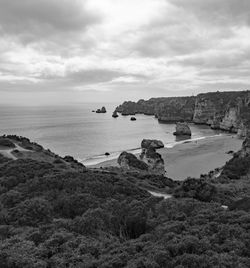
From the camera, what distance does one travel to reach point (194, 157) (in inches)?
2635

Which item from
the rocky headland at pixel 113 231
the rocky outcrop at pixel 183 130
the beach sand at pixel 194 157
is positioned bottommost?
the beach sand at pixel 194 157

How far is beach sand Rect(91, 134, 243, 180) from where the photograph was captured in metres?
54.9

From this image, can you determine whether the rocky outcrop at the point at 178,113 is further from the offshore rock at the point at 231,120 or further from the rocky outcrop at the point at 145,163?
the rocky outcrop at the point at 145,163

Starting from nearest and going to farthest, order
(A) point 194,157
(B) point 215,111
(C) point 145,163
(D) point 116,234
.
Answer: (D) point 116,234, (C) point 145,163, (A) point 194,157, (B) point 215,111

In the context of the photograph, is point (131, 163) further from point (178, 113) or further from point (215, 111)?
point (178, 113)

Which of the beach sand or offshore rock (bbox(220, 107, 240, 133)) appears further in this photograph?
offshore rock (bbox(220, 107, 240, 133))

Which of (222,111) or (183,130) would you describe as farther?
(222,111)

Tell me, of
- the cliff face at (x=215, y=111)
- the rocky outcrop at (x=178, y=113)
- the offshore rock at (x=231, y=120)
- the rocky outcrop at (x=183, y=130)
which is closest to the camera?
the rocky outcrop at (x=183, y=130)

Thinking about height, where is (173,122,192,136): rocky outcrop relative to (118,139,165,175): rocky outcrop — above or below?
above

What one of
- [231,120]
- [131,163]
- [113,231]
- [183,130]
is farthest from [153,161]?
[231,120]

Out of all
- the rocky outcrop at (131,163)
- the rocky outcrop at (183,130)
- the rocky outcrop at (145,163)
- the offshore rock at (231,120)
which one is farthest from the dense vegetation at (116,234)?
the offshore rock at (231,120)

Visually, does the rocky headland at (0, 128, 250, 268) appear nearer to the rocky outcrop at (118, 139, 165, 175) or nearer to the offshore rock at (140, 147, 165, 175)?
the rocky outcrop at (118, 139, 165, 175)

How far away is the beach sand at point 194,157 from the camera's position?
54875mm

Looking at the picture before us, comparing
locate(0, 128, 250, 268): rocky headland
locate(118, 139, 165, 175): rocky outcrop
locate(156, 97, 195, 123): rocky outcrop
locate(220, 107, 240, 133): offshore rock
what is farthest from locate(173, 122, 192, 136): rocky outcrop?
locate(0, 128, 250, 268): rocky headland
